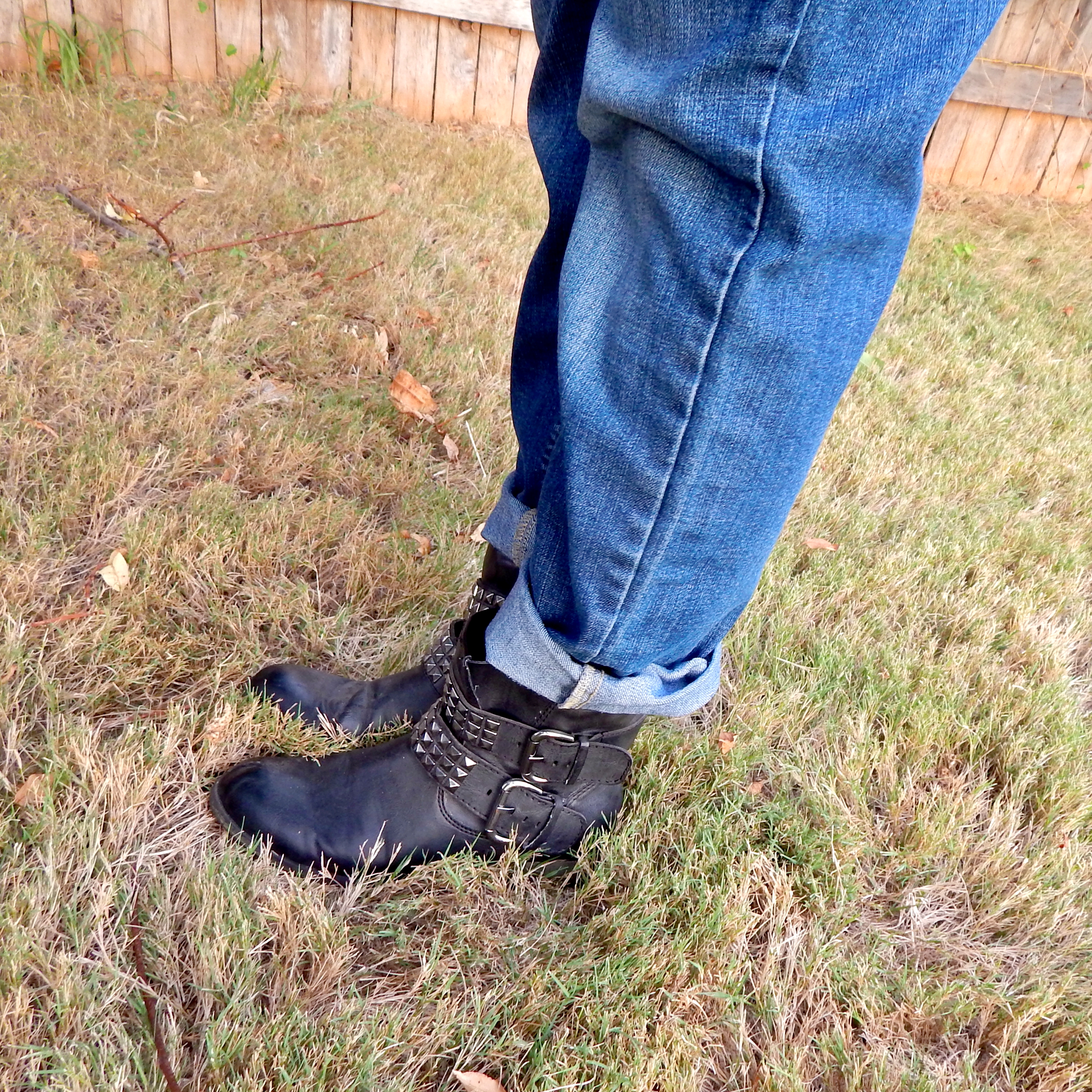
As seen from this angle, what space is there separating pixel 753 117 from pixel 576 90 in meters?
0.45

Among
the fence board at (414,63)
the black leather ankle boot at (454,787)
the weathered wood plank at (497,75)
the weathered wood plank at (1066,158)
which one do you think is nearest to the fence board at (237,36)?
the fence board at (414,63)

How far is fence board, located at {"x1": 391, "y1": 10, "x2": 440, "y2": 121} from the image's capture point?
150 inches

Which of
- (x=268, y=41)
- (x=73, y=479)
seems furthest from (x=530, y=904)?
(x=268, y=41)

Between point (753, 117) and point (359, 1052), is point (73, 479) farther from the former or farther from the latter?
point (753, 117)

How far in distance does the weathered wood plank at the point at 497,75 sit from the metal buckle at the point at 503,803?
12.9 ft

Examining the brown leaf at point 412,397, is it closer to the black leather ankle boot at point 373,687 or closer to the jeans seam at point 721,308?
the black leather ankle boot at point 373,687

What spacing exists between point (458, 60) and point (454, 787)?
155 inches

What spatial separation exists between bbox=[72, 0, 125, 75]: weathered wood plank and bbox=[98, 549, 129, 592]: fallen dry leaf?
2.89 meters

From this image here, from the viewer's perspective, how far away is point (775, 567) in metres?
1.65

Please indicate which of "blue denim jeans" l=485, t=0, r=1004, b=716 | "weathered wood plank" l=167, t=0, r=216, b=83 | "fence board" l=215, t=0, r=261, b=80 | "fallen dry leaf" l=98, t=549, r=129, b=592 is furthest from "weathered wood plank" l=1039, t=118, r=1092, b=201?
"fallen dry leaf" l=98, t=549, r=129, b=592

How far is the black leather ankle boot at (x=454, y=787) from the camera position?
3.14 ft

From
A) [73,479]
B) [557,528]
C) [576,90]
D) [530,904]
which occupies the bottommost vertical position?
[530,904]

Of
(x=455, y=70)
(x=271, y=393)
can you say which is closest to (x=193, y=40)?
(x=455, y=70)

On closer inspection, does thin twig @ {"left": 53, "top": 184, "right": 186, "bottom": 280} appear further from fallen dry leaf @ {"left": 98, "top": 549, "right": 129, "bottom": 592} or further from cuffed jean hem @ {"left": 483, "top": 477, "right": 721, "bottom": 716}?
cuffed jean hem @ {"left": 483, "top": 477, "right": 721, "bottom": 716}
